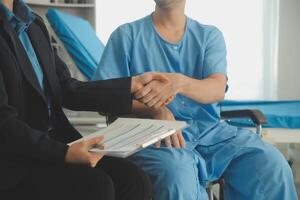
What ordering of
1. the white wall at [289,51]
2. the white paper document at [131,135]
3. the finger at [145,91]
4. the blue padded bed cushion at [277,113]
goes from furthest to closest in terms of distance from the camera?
1. the white wall at [289,51]
2. the blue padded bed cushion at [277,113]
3. the finger at [145,91]
4. the white paper document at [131,135]

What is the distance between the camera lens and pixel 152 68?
4.76 ft

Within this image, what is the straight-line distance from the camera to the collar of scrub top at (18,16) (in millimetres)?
1074

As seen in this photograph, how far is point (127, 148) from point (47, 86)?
426 millimetres

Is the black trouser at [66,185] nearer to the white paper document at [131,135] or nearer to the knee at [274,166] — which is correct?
the white paper document at [131,135]

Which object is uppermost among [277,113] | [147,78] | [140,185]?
[147,78]

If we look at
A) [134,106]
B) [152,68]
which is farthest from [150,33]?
[134,106]

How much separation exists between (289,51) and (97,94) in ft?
9.34

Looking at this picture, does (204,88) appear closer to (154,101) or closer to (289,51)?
(154,101)

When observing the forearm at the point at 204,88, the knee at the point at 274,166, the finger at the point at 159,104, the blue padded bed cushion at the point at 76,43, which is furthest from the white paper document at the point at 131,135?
the blue padded bed cushion at the point at 76,43

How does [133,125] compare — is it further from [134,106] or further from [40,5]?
[40,5]

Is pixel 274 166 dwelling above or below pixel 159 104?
below

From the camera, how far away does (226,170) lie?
1338 mm

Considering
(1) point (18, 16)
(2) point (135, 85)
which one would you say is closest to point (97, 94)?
(2) point (135, 85)

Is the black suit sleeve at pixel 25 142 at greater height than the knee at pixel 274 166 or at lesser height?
greater
